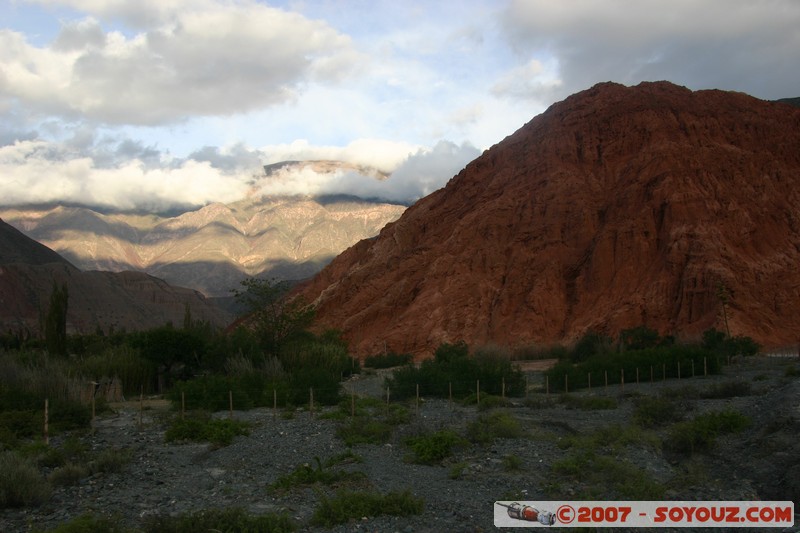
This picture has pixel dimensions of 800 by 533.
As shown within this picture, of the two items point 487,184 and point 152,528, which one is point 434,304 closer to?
point 487,184

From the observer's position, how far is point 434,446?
1509cm

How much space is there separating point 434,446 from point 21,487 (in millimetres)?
7506

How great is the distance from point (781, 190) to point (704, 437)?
4751 cm

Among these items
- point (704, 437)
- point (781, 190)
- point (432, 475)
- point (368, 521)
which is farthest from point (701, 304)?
point (368, 521)

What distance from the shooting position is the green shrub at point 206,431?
17.4 metres

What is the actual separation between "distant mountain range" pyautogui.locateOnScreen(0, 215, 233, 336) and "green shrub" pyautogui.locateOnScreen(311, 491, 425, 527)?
75927 mm

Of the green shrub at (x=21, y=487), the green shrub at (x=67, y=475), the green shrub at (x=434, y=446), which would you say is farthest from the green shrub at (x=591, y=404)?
the green shrub at (x=21, y=487)

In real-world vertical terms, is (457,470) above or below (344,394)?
above

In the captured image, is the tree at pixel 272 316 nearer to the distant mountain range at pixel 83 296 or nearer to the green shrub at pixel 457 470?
the green shrub at pixel 457 470

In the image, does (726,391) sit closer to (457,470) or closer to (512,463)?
(512,463)

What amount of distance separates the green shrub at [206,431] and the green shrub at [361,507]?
6670 millimetres

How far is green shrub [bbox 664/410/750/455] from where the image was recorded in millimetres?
15148

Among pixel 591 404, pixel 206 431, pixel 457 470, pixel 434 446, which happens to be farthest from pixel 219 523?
pixel 591 404

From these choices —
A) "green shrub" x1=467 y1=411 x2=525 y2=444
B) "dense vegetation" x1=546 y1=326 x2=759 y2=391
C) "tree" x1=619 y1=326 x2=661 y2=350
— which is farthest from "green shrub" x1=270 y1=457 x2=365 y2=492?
"tree" x1=619 y1=326 x2=661 y2=350
